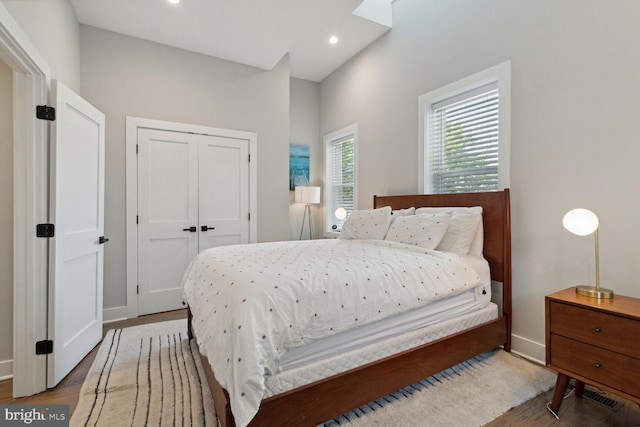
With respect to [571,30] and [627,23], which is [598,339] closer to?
[627,23]

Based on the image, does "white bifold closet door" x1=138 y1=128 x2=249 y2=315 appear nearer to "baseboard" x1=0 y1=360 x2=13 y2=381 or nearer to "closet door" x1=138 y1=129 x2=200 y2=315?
"closet door" x1=138 y1=129 x2=200 y2=315

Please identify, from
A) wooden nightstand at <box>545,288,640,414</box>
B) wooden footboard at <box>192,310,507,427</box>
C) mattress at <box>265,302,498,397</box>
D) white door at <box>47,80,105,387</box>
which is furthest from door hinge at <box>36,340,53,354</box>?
wooden nightstand at <box>545,288,640,414</box>

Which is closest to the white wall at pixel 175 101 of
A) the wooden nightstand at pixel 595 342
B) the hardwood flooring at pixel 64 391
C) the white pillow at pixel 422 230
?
the hardwood flooring at pixel 64 391

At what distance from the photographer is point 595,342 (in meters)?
1.49

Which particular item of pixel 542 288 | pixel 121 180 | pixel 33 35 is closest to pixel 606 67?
pixel 542 288

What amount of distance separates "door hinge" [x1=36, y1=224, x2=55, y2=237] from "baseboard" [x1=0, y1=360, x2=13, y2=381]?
94cm

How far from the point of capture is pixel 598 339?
148 centimetres

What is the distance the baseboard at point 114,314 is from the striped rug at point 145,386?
0.50m

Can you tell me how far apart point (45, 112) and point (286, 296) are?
2.00m

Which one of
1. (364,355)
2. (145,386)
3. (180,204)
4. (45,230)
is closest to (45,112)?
(45,230)

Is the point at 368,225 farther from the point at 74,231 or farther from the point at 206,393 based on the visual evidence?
the point at 74,231

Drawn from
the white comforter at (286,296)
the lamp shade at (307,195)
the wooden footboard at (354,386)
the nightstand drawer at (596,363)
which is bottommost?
the wooden footboard at (354,386)

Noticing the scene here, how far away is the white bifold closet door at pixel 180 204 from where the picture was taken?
10.7 ft

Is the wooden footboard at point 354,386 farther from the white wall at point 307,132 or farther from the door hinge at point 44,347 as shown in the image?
the white wall at point 307,132
